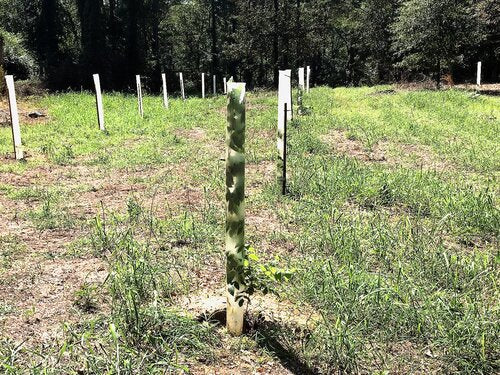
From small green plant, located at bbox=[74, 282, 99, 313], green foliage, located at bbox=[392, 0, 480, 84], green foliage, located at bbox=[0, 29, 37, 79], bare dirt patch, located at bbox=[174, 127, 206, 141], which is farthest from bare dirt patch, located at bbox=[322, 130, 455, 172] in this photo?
green foliage, located at bbox=[0, 29, 37, 79]

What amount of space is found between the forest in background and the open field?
17.3 m

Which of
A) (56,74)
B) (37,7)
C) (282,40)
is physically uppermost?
(37,7)

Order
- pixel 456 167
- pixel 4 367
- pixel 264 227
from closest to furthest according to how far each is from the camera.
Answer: pixel 4 367 < pixel 264 227 < pixel 456 167

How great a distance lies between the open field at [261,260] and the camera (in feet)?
8.12

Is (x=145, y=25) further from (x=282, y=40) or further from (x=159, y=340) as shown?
(x=159, y=340)

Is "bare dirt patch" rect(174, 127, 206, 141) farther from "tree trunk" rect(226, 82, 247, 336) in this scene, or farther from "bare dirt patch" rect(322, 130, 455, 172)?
"tree trunk" rect(226, 82, 247, 336)

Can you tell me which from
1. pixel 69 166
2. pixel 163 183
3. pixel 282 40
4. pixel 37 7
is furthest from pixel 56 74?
pixel 163 183

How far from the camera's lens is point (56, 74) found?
27.4 m

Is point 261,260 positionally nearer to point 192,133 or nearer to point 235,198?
point 235,198

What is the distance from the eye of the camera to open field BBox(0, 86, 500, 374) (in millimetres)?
2475

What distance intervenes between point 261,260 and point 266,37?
108 feet

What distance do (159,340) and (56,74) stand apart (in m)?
28.2

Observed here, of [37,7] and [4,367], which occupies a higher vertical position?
[37,7]

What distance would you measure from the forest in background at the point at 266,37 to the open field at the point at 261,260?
17.3 m
